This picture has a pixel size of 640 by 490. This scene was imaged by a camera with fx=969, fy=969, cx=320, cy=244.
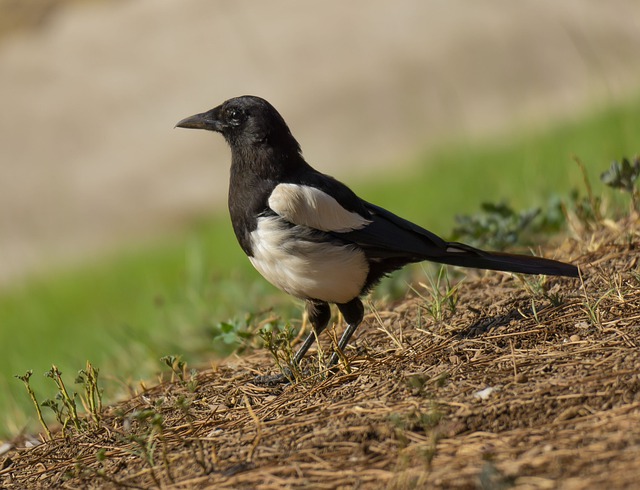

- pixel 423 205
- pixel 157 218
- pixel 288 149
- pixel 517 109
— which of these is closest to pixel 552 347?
pixel 288 149

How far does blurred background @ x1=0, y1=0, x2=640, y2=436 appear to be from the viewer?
9.12 m

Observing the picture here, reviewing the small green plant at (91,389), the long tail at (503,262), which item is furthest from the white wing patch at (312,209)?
the small green plant at (91,389)

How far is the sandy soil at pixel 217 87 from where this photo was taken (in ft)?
45.9

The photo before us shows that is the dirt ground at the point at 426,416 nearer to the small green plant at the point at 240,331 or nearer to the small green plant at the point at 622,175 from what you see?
the small green plant at the point at 240,331

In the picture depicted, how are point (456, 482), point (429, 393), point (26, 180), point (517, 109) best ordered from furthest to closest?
point (26, 180) → point (517, 109) → point (429, 393) → point (456, 482)

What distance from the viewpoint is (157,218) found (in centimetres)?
1416

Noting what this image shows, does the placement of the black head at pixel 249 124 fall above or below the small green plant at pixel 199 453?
above

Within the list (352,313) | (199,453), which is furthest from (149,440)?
(352,313)

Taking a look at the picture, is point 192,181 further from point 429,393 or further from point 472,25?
point 429,393

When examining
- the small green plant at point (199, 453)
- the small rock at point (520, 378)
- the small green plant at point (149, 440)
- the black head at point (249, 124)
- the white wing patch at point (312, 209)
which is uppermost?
the black head at point (249, 124)

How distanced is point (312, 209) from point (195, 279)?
2478 millimetres

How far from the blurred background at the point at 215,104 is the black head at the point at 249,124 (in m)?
2.54

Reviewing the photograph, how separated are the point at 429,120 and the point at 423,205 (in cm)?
470

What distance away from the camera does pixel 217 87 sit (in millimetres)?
16453
